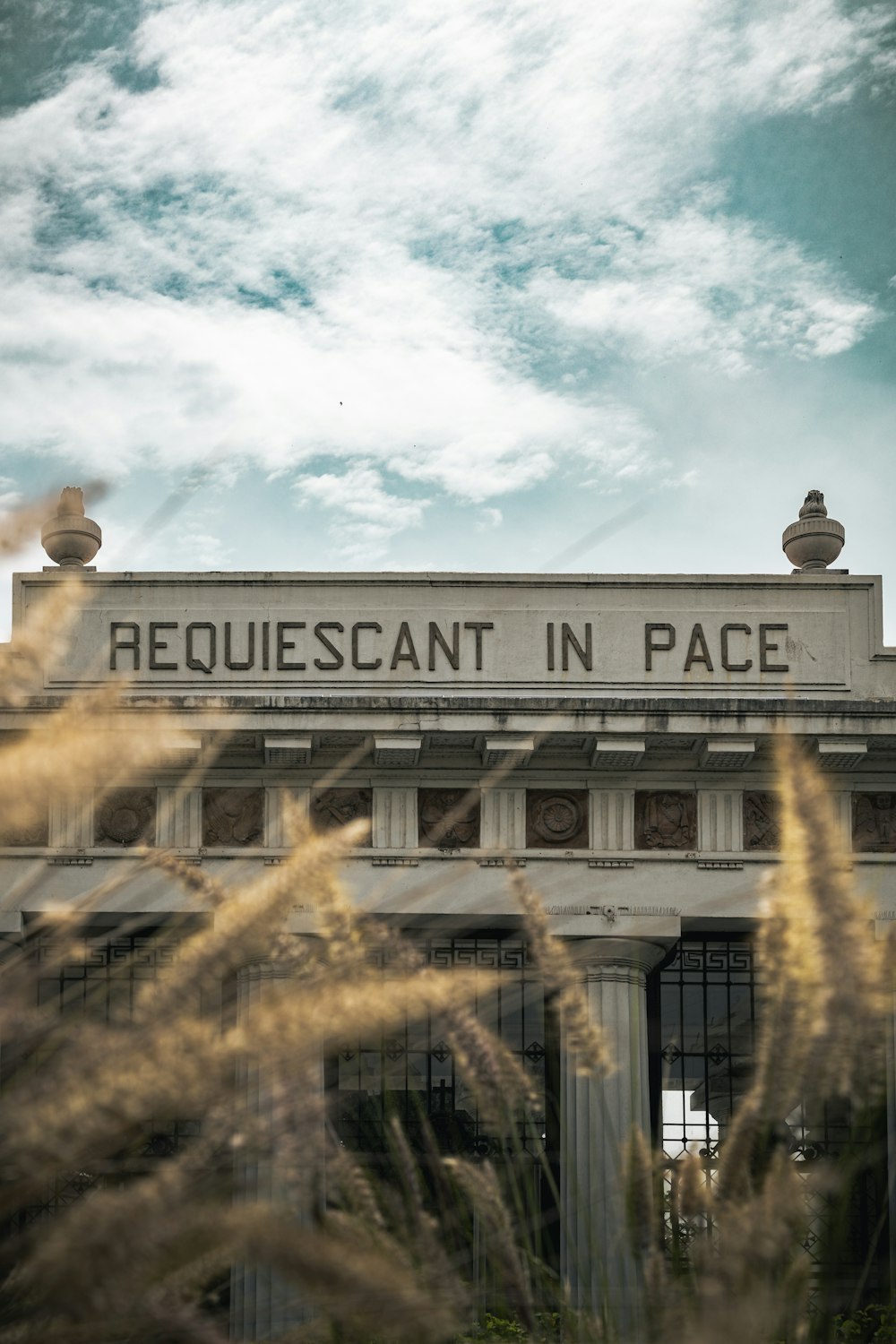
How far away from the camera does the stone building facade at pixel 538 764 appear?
16984mm

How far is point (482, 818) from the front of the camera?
1762 centimetres

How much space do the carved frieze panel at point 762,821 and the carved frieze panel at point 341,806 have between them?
3.84m

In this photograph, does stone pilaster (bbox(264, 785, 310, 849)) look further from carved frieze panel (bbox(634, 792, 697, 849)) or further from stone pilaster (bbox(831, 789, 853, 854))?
stone pilaster (bbox(831, 789, 853, 854))

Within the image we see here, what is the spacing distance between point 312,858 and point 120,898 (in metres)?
13.4

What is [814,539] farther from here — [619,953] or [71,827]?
[71,827]

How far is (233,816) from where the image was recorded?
17688mm

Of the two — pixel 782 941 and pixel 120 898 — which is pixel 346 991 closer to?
pixel 782 941

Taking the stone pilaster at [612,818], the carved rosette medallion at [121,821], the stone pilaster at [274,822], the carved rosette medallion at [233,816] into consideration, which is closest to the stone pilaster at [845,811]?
the stone pilaster at [612,818]

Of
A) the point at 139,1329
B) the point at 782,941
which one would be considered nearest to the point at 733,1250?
the point at 782,941

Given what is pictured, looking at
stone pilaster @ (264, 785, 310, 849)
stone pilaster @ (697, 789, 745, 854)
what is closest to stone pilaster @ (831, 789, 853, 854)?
stone pilaster @ (697, 789, 745, 854)

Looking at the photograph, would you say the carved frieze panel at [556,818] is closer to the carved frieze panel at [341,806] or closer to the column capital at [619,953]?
the column capital at [619,953]

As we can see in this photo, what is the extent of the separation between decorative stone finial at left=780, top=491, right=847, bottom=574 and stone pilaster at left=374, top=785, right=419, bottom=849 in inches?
202

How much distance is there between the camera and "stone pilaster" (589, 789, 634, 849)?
57.7 ft

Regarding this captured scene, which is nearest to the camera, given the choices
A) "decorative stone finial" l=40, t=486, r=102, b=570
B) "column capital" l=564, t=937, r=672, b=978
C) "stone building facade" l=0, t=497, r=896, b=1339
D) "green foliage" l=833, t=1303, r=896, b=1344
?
"green foliage" l=833, t=1303, r=896, b=1344
